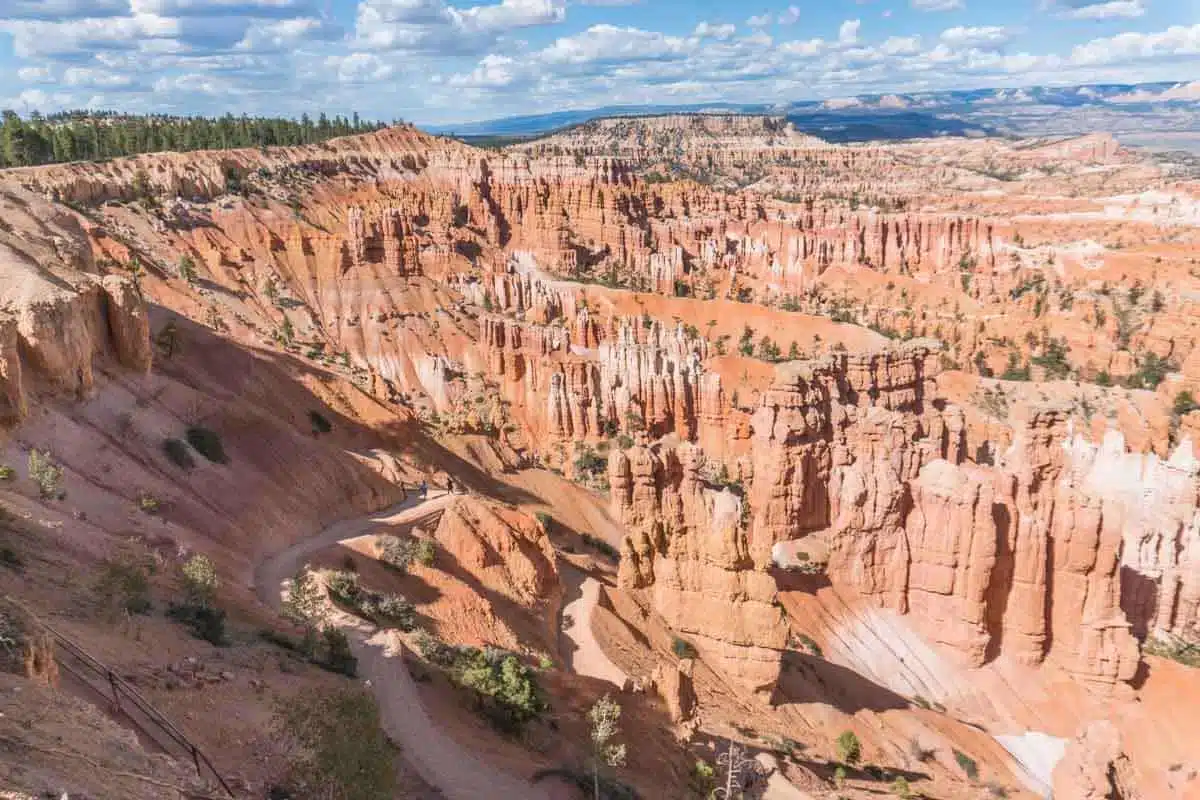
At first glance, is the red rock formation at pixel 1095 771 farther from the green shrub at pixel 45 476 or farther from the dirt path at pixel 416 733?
the green shrub at pixel 45 476

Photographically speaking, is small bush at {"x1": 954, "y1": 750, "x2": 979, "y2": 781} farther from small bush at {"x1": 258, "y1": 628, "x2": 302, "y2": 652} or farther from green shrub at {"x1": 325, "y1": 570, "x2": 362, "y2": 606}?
small bush at {"x1": 258, "y1": 628, "x2": 302, "y2": 652}

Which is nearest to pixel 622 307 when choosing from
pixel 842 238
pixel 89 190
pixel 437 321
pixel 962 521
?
pixel 437 321

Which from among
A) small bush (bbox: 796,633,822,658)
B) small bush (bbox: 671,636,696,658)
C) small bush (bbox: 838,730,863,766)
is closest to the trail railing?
small bush (bbox: 671,636,696,658)

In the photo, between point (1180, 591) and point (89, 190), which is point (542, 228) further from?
point (1180, 591)

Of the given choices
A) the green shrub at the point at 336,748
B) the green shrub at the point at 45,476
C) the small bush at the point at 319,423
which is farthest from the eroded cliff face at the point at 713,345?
the green shrub at the point at 336,748

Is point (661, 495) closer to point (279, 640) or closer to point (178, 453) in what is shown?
point (279, 640)

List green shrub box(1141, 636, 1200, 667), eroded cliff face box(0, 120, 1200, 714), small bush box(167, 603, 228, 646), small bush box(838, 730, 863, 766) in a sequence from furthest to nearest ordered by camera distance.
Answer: green shrub box(1141, 636, 1200, 667), eroded cliff face box(0, 120, 1200, 714), small bush box(838, 730, 863, 766), small bush box(167, 603, 228, 646)

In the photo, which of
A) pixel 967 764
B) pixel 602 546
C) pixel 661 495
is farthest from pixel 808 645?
pixel 602 546
